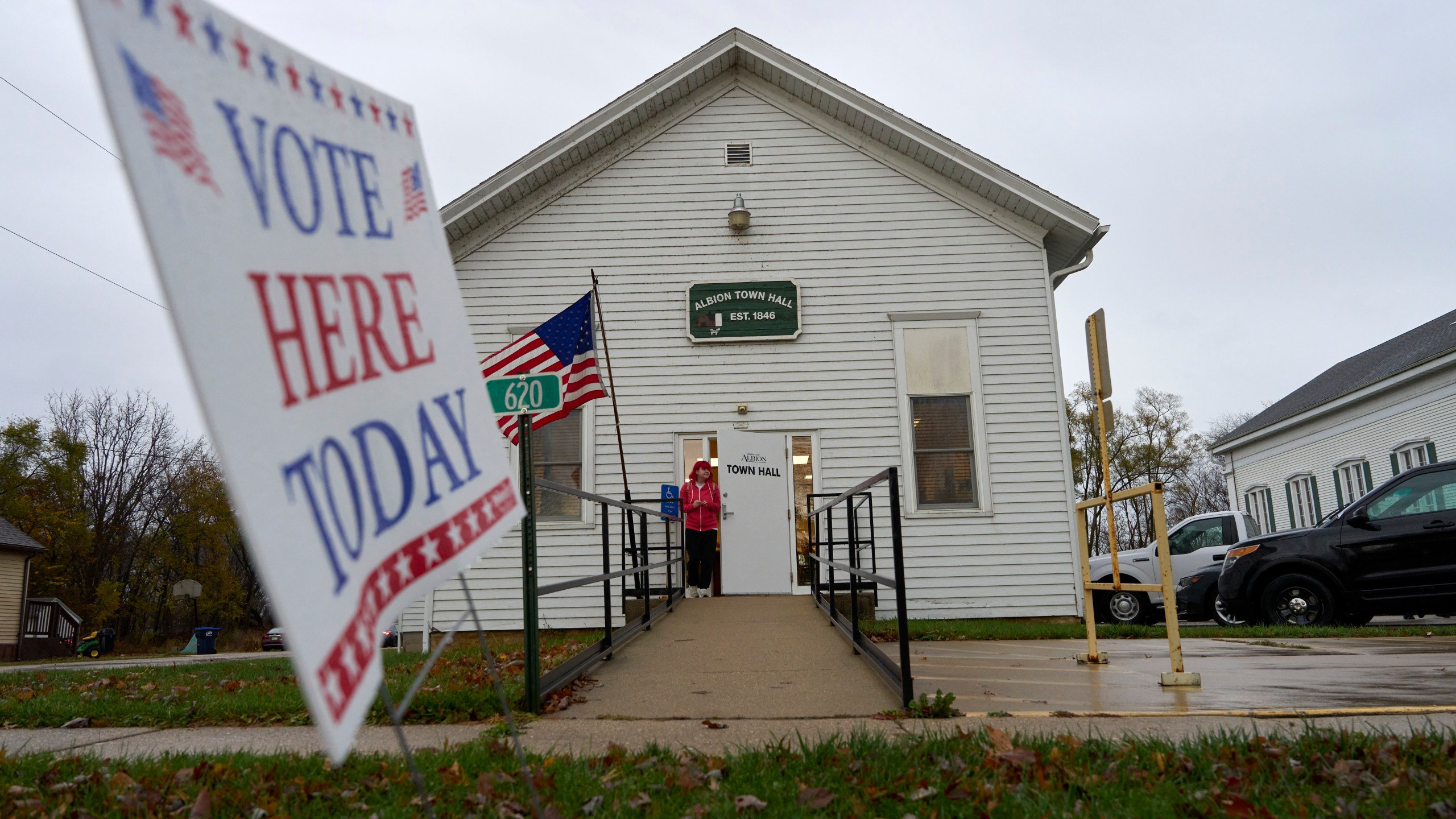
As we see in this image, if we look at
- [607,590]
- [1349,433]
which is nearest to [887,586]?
[607,590]

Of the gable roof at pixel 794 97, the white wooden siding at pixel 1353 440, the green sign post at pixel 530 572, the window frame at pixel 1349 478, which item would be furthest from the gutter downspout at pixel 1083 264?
the window frame at pixel 1349 478

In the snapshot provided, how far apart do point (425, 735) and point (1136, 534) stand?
5914 centimetres

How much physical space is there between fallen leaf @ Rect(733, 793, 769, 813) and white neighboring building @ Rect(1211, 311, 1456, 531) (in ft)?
62.4

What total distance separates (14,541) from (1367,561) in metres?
33.1

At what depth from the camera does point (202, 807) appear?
9.30 feet

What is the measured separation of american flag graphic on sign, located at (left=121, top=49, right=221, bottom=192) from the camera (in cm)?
145

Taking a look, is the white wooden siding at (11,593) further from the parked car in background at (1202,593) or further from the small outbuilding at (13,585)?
the parked car in background at (1202,593)

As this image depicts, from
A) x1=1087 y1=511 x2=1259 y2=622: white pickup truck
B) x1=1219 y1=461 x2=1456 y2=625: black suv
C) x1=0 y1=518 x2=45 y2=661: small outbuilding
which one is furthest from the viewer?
x1=0 y1=518 x2=45 y2=661: small outbuilding

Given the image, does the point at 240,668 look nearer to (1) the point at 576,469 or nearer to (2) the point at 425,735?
(1) the point at 576,469

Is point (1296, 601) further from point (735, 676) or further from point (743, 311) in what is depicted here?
point (735, 676)

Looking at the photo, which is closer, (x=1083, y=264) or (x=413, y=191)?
(x=413, y=191)

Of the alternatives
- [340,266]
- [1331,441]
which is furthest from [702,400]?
[1331,441]

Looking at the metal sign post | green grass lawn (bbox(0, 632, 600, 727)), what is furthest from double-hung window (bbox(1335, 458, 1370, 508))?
green grass lawn (bbox(0, 632, 600, 727))

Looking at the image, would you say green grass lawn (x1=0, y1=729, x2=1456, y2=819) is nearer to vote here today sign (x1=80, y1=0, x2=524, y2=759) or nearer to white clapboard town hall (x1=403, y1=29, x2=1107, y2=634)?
vote here today sign (x1=80, y1=0, x2=524, y2=759)
